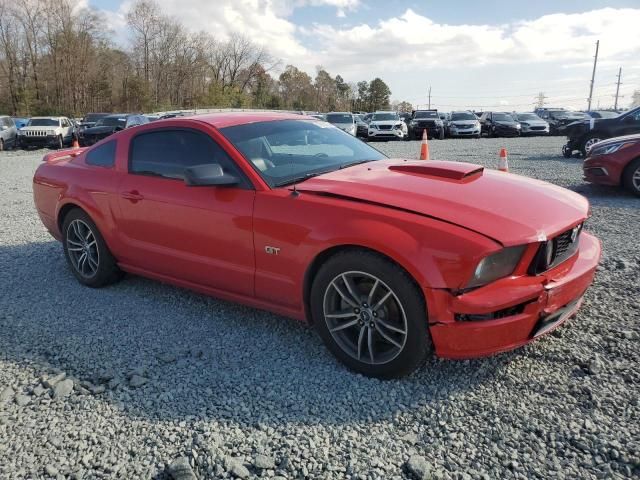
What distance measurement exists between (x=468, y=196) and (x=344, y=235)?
78cm

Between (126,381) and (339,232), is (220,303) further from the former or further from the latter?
(339,232)

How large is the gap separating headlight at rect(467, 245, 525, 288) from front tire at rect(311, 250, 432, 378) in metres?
0.32

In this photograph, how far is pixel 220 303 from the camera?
163 inches

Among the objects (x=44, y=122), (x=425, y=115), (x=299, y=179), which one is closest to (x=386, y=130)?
(x=425, y=115)

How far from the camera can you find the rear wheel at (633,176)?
25.1 ft

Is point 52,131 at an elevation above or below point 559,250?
above

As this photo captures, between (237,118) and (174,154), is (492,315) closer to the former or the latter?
(237,118)

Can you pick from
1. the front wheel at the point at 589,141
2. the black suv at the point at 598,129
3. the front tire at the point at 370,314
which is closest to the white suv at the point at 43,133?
the black suv at the point at 598,129

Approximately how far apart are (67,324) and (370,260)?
8.27ft

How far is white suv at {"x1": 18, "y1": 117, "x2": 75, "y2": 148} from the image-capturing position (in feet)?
75.4

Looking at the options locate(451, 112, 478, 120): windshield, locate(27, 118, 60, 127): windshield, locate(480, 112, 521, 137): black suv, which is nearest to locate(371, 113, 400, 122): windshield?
locate(451, 112, 478, 120): windshield

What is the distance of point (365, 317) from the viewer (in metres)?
2.92

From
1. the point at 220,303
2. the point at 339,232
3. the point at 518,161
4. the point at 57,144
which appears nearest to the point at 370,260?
the point at 339,232

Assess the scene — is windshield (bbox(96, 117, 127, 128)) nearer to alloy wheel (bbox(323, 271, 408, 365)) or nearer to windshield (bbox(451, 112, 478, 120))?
windshield (bbox(451, 112, 478, 120))
